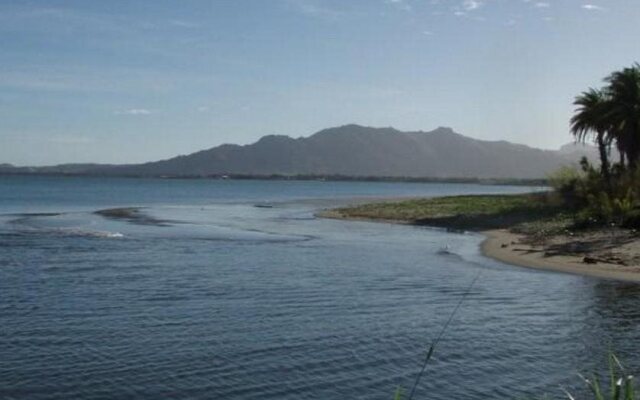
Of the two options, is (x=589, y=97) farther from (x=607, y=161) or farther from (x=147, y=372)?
(x=147, y=372)

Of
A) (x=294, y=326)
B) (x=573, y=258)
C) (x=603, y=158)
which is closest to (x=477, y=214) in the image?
(x=603, y=158)

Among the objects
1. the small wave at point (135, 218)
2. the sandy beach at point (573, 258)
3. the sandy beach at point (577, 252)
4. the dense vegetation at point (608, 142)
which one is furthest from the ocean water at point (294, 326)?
the small wave at point (135, 218)

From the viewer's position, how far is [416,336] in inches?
576

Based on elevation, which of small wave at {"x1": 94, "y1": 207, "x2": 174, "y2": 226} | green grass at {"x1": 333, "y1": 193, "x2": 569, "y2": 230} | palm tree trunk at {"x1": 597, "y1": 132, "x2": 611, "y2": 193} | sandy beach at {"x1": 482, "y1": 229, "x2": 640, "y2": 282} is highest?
palm tree trunk at {"x1": 597, "y1": 132, "x2": 611, "y2": 193}

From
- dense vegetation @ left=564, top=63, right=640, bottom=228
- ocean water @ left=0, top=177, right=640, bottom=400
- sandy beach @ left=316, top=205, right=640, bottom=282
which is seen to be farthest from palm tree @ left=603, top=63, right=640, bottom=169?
ocean water @ left=0, top=177, right=640, bottom=400

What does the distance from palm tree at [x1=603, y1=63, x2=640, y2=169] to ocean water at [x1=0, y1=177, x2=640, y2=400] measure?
20.1 metres

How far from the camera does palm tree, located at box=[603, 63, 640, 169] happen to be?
148ft

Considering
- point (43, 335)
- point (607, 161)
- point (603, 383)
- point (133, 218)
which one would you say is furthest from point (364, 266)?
point (133, 218)

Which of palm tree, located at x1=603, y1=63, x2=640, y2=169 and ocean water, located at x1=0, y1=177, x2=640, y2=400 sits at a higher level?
palm tree, located at x1=603, y1=63, x2=640, y2=169

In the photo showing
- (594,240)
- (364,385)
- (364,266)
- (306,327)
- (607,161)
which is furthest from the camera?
(607,161)

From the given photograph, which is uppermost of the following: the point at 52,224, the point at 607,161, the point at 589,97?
the point at 589,97

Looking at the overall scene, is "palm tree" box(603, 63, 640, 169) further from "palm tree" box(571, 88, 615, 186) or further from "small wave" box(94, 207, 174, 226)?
"small wave" box(94, 207, 174, 226)

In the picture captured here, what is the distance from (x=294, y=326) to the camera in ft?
50.8

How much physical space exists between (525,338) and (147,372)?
255 inches
